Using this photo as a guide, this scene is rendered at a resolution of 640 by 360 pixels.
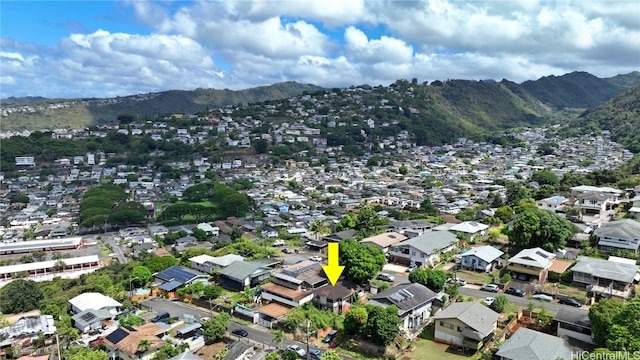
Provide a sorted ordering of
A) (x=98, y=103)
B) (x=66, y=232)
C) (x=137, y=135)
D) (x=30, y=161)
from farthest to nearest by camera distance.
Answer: (x=98, y=103) < (x=137, y=135) < (x=30, y=161) < (x=66, y=232)

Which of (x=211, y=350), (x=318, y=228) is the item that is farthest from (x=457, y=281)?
(x=318, y=228)

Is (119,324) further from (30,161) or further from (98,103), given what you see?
(98,103)

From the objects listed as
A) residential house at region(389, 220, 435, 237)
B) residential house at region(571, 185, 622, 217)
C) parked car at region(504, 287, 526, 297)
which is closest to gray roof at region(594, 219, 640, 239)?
residential house at region(571, 185, 622, 217)

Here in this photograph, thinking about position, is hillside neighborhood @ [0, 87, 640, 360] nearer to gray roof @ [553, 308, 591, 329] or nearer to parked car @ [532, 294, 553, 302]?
gray roof @ [553, 308, 591, 329]

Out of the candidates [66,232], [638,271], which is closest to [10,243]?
[66,232]

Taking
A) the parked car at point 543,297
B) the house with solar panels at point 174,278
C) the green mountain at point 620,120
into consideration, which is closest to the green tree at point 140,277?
the house with solar panels at point 174,278
